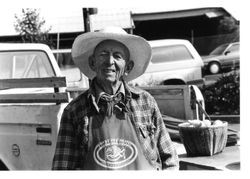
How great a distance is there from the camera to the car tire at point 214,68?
8.63m

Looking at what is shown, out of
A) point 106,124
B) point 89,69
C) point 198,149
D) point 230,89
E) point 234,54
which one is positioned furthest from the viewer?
point 234,54

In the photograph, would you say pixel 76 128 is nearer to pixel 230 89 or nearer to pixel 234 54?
pixel 230 89

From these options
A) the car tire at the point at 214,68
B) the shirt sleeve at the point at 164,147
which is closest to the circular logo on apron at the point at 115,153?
the shirt sleeve at the point at 164,147

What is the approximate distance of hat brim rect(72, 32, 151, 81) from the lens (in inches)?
73.1

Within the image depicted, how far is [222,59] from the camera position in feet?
30.1

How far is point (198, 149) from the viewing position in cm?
256

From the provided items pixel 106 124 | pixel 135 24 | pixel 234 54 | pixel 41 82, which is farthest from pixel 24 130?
pixel 234 54

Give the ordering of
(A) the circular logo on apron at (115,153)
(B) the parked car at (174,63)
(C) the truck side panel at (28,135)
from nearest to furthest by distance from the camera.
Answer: (A) the circular logo on apron at (115,153) < (C) the truck side panel at (28,135) < (B) the parked car at (174,63)

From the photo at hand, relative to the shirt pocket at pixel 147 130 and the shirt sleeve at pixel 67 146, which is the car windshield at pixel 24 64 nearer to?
the shirt sleeve at pixel 67 146

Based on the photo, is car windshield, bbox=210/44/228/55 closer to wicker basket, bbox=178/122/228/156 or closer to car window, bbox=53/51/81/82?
car window, bbox=53/51/81/82

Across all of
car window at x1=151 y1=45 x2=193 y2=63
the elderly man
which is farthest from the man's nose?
car window at x1=151 y1=45 x2=193 y2=63

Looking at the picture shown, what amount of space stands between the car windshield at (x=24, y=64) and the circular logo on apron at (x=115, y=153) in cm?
213

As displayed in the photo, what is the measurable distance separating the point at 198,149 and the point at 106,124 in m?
0.93
